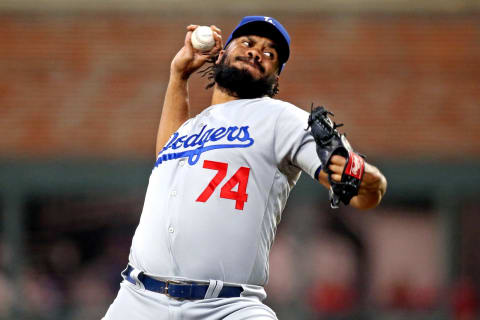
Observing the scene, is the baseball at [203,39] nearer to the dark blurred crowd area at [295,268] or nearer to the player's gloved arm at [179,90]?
the player's gloved arm at [179,90]

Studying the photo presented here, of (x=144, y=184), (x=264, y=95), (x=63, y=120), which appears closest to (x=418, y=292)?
(x=144, y=184)

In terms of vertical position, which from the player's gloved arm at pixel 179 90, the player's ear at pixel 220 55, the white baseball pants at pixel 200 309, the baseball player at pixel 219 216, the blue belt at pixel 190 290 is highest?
the player's ear at pixel 220 55

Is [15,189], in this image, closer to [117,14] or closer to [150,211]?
[117,14]

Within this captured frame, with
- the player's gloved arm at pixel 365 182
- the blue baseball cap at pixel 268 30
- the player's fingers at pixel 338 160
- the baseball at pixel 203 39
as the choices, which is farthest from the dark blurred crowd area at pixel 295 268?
the player's fingers at pixel 338 160

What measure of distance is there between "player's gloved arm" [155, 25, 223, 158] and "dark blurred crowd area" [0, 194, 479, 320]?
23.9 ft

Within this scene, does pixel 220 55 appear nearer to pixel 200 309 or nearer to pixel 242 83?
pixel 242 83

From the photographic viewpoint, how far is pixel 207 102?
11.0 meters

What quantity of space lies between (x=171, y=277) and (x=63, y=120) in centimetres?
818

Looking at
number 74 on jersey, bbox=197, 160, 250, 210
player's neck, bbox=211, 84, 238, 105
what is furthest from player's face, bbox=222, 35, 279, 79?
number 74 on jersey, bbox=197, 160, 250, 210

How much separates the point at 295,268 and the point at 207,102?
260 centimetres

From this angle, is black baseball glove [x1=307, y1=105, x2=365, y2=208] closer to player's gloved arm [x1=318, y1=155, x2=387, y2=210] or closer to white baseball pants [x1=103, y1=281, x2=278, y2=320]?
player's gloved arm [x1=318, y1=155, x2=387, y2=210]

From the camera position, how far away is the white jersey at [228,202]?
136 inches

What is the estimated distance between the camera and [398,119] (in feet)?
36.8

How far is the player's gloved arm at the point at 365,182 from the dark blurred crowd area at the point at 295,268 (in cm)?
811
